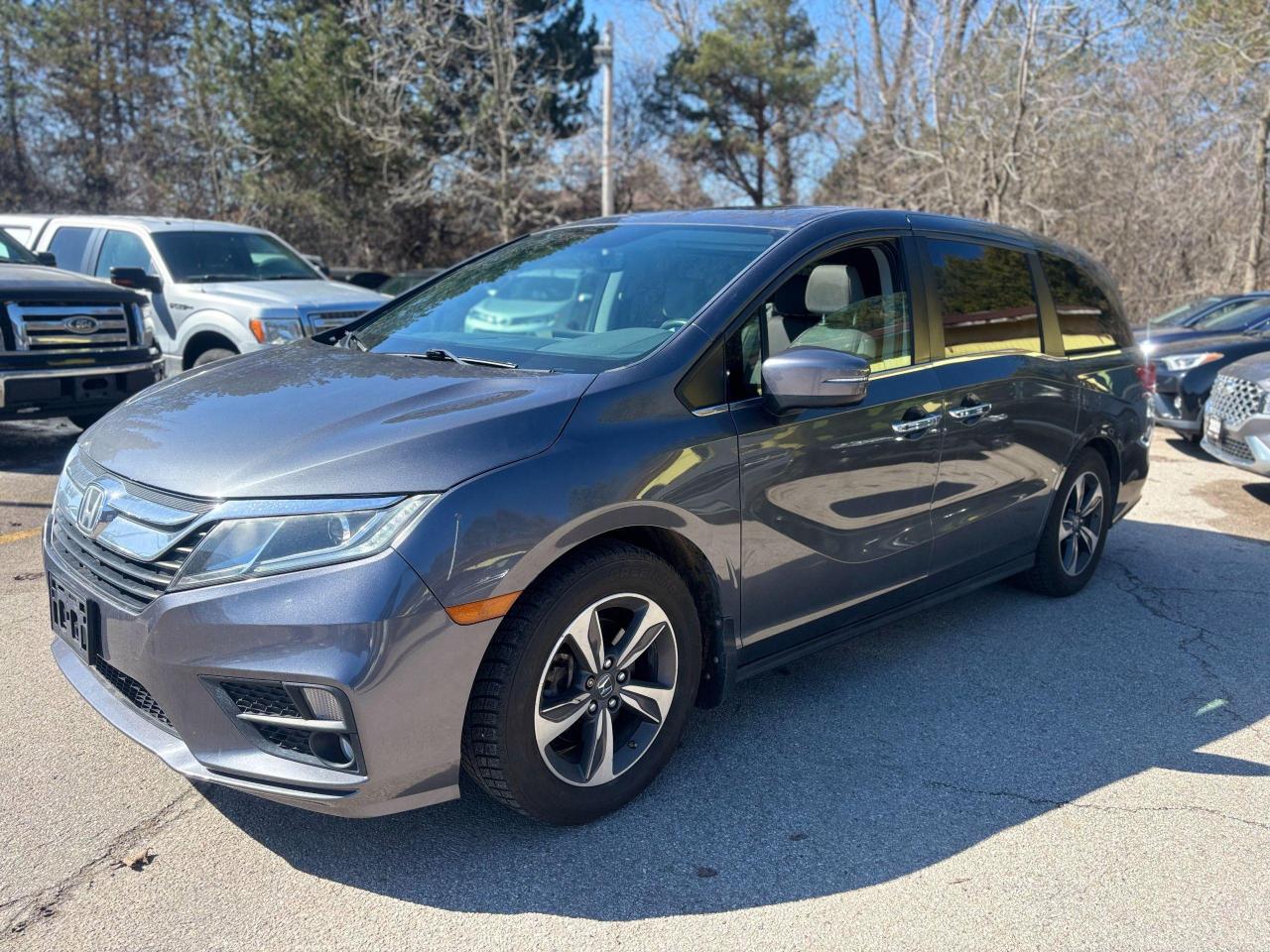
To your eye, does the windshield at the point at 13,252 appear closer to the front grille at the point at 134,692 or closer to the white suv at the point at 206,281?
the white suv at the point at 206,281

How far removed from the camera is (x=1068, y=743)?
3715 mm

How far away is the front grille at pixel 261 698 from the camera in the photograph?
8.35 ft

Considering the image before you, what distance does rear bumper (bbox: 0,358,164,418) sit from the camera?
659 cm

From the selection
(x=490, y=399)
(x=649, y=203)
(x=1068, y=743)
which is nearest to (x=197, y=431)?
(x=490, y=399)

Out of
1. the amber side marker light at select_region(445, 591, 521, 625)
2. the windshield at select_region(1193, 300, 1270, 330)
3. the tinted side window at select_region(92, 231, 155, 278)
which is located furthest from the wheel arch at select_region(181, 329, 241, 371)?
the windshield at select_region(1193, 300, 1270, 330)

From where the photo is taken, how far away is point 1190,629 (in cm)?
495

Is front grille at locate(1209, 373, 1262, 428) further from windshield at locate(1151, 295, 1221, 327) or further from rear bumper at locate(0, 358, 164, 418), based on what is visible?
rear bumper at locate(0, 358, 164, 418)

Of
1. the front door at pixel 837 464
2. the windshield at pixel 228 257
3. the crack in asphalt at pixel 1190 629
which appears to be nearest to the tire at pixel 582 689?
the front door at pixel 837 464

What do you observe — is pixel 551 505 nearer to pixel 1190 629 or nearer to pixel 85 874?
pixel 85 874

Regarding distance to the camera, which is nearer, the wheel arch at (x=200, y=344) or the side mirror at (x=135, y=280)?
the side mirror at (x=135, y=280)

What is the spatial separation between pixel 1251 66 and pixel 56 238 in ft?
57.8

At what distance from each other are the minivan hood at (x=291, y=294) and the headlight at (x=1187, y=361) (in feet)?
24.5

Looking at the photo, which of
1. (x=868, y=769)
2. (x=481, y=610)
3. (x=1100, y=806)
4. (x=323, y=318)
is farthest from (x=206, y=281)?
(x=1100, y=806)

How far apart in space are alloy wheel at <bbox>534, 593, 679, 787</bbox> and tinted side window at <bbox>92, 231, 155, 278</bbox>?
25.0ft
